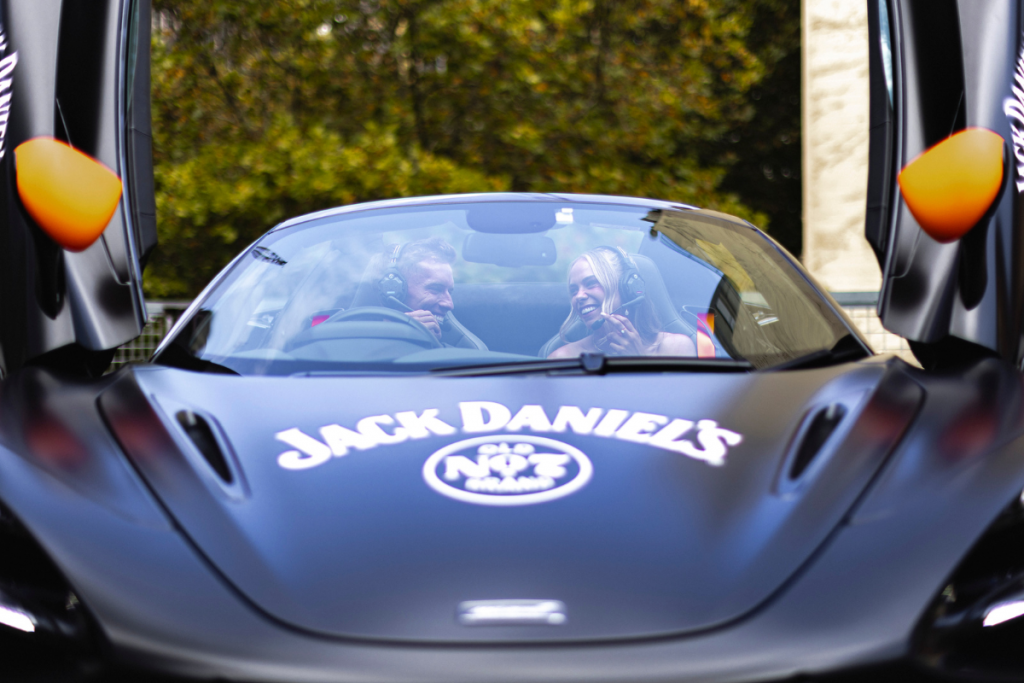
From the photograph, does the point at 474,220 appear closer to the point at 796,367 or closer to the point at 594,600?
the point at 796,367

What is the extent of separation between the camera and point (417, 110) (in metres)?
10.8

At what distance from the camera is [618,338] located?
237cm

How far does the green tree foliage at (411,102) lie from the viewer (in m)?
9.32

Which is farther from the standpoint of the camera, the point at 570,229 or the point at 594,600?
the point at 570,229

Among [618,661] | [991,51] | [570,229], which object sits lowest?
[618,661]

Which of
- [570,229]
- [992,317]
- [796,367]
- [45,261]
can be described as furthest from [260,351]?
[992,317]

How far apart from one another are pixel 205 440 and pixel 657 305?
1196 millimetres

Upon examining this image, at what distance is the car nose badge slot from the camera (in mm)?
1244

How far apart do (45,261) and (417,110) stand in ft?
28.4

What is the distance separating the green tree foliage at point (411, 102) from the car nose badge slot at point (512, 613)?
26.8ft

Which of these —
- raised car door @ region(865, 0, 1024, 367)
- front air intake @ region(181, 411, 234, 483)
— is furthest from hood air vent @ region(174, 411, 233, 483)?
raised car door @ region(865, 0, 1024, 367)

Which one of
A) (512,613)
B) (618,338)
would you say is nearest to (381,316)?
(618,338)

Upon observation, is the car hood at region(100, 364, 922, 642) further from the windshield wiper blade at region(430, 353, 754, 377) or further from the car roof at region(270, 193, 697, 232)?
the car roof at region(270, 193, 697, 232)

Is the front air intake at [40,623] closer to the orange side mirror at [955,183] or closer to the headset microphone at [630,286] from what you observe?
the headset microphone at [630,286]
